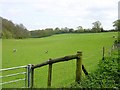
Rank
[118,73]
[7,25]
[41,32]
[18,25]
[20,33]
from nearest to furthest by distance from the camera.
Answer: [118,73] → [7,25] → [18,25] → [20,33] → [41,32]

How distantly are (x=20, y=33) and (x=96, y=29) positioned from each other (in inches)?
1317

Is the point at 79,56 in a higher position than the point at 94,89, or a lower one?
higher

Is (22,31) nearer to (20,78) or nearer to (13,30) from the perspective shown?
(13,30)

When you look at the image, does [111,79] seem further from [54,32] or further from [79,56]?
[54,32]

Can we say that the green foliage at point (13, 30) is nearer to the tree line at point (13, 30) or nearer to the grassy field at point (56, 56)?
the tree line at point (13, 30)

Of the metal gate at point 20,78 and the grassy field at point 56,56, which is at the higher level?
the metal gate at point 20,78

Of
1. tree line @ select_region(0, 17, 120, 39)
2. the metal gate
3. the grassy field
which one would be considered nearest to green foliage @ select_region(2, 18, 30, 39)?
tree line @ select_region(0, 17, 120, 39)

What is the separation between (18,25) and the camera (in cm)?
7006

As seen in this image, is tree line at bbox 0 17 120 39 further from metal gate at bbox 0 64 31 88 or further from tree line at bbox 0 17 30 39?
metal gate at bbox 0 64 31 88

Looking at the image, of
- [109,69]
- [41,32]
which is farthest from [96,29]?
[109,69]

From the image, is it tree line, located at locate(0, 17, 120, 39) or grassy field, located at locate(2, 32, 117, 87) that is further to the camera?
tree line, located at locate(0, 17, 120, 39)

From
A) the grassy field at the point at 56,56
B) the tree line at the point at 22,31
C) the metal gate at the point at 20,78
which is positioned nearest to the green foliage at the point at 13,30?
the tree line at the point at 22,31

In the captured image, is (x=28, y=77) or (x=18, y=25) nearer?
(x=28, y=77)

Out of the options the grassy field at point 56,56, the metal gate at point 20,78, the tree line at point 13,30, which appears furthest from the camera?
the tree line at point 13,30
